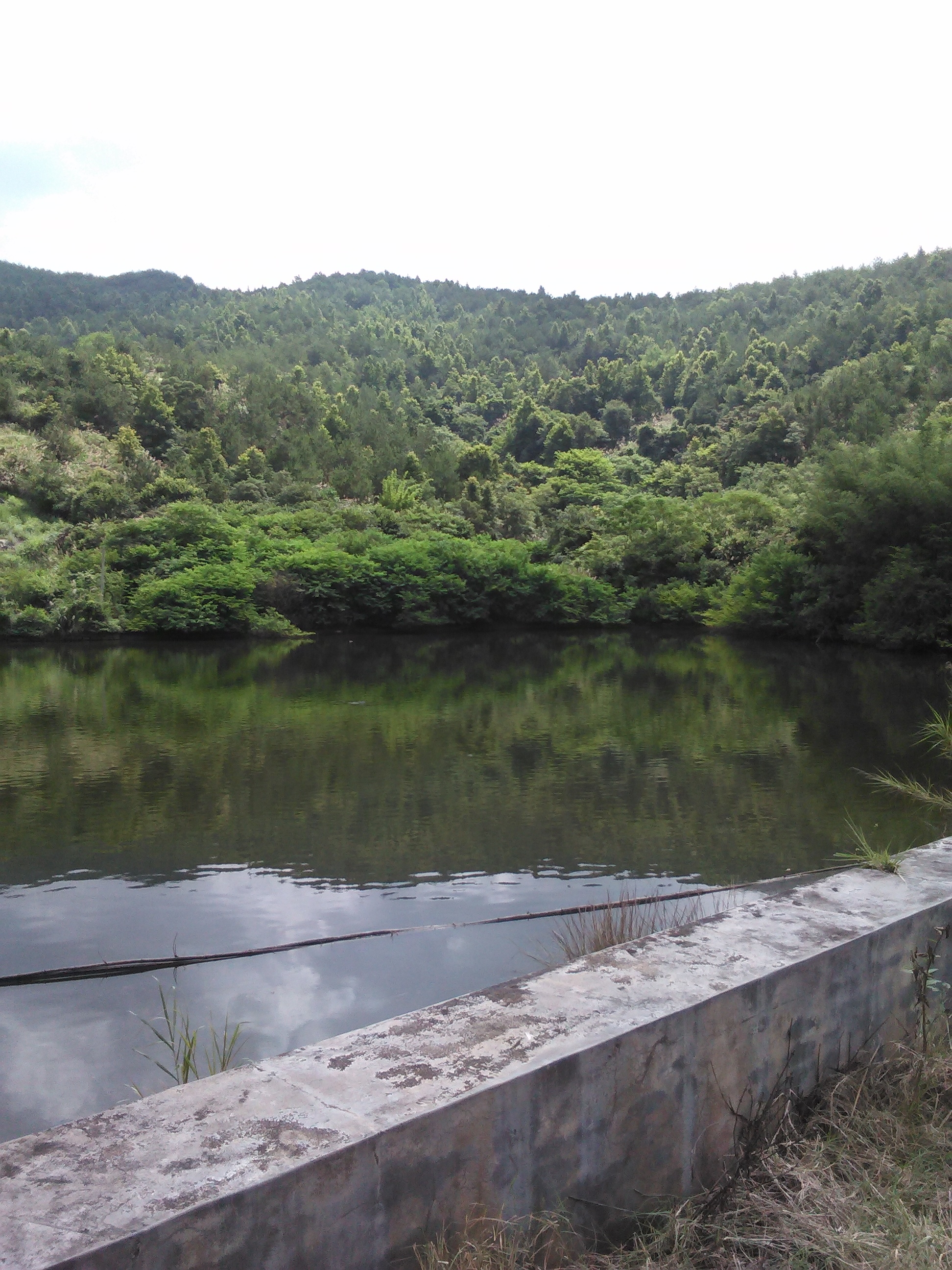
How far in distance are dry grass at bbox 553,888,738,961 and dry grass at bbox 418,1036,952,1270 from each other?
3.64 feet

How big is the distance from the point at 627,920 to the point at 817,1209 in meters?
2.64

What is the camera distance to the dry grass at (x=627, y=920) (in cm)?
423

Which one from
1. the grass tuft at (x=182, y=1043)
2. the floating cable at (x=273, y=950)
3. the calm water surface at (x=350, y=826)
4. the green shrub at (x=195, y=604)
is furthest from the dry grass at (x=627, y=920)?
the green shrub at (x=195, y=604)

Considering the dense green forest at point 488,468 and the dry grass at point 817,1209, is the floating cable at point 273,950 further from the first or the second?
the dense green forest at point 488,468

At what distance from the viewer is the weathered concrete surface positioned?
5.33 ft

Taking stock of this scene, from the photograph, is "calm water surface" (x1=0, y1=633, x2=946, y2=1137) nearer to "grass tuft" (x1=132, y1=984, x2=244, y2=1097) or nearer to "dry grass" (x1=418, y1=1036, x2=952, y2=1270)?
"grass tuft" (x1=132, y1=984, x2=244, y2=1097)

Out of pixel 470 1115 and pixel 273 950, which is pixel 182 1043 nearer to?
pixel 273 950

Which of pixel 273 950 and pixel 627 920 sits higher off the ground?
pixel 627 920

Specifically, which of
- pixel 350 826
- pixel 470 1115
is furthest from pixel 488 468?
pixel 470 1115

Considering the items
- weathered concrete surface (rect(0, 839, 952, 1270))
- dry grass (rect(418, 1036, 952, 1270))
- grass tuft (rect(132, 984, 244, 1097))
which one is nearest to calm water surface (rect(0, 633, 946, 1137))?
grass tuft (rect(132, 984, 244, 1097))

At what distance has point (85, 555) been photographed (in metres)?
30.0

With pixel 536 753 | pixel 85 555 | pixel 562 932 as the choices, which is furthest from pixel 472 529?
pixel 562 932

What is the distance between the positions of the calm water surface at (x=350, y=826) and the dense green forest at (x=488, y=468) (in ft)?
38.5

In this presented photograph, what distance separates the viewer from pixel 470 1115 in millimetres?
1919
